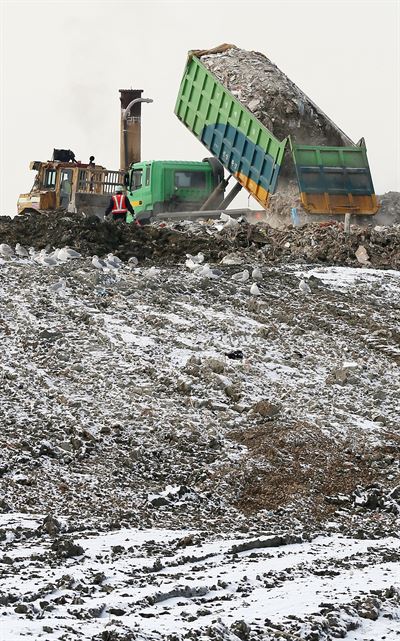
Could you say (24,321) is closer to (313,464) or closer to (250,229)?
(313,464)

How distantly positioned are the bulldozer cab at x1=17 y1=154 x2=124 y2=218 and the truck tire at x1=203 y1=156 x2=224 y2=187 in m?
2.15

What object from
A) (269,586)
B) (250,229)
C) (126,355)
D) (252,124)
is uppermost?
(252,124)

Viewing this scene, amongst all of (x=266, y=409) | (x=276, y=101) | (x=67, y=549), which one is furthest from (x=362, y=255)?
(x=67, y=549)

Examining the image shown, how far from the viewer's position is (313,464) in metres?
9.83

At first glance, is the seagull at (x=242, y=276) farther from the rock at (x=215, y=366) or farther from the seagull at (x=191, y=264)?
the rock at (x=215, y=366)

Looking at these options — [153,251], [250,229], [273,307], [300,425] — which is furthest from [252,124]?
[300,425]

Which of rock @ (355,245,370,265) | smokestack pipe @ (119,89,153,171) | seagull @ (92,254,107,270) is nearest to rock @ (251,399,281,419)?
seagull @ (92,254,107,270)

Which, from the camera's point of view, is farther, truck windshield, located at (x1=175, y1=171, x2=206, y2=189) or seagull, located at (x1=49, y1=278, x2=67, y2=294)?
truck windshield, located at (x1=175, y1=171, x2=206, y2=189)

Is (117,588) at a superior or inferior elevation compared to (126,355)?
inferior

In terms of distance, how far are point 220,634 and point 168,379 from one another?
5308 millimetres

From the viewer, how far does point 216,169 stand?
2291 centimetres

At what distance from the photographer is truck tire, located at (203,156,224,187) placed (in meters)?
22.8

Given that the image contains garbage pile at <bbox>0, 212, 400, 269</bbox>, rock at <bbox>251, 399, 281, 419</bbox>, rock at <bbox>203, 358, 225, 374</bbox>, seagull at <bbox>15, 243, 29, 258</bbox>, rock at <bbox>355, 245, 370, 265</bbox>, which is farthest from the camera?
rock at <bbox>355, 245, 370, 265</bbox>

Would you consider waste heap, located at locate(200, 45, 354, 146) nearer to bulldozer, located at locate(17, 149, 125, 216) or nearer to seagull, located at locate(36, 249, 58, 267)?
bulldozer, located at locate(17, 149, 125, 216)
